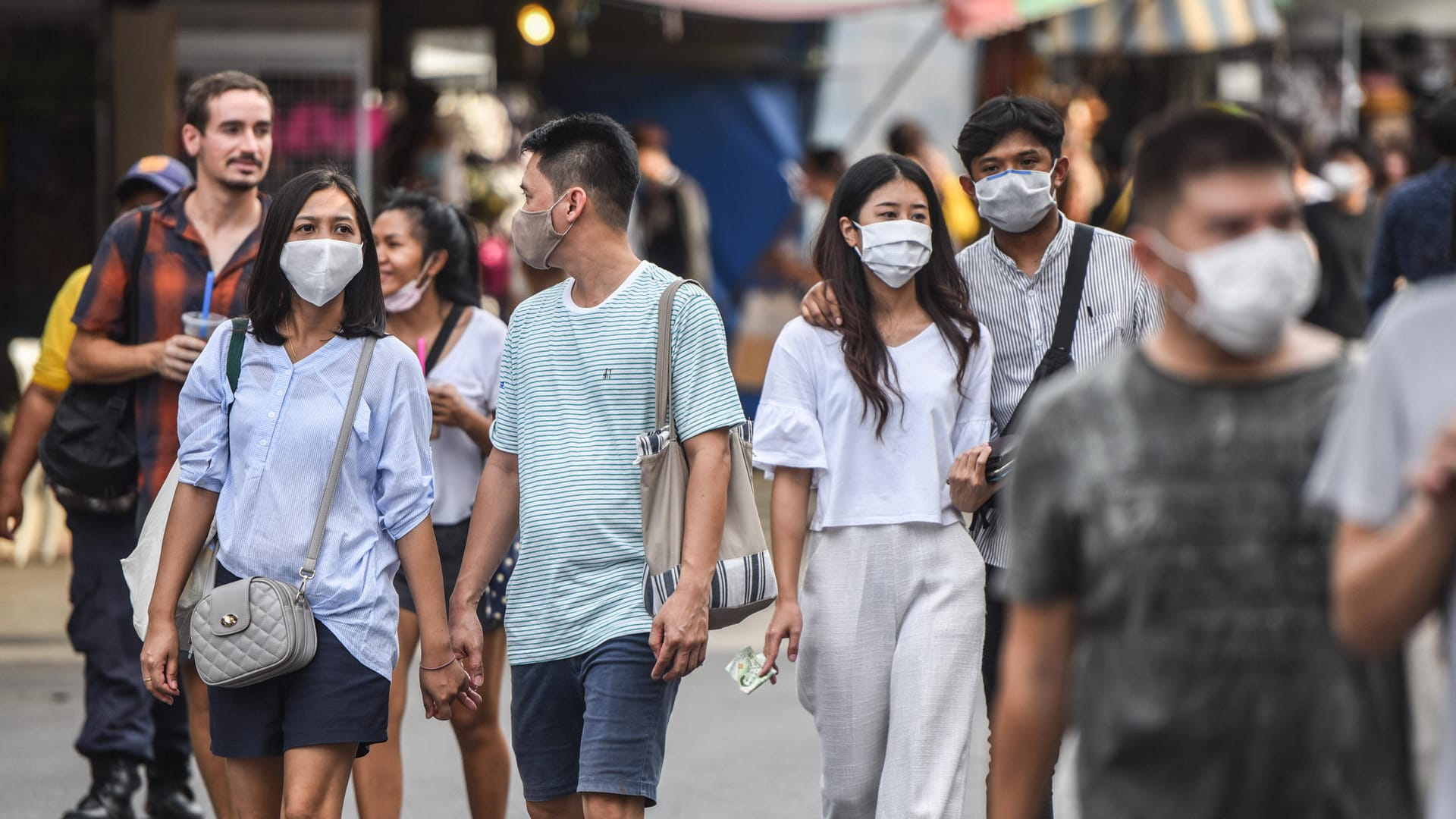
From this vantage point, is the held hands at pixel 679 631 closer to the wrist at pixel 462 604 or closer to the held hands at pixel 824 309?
the wrist at pixel 462 604

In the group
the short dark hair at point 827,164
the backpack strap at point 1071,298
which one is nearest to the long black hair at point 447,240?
the backpack strap at point 1071,298

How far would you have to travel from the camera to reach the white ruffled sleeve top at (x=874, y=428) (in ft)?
14.9

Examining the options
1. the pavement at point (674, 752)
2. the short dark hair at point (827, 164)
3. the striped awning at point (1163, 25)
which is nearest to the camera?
the pavement at point (674, 752)

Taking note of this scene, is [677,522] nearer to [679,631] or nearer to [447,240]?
[679,631]

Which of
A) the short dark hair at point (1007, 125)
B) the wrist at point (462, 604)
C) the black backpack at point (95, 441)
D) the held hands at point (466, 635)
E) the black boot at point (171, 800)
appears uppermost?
the short dark hair at point (1007, 125)

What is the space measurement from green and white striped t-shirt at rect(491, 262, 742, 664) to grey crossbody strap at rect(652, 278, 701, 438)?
16mm

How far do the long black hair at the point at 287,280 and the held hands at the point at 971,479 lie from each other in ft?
4.61

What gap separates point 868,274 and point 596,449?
33.8 inches

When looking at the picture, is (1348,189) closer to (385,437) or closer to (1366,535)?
(385,437)

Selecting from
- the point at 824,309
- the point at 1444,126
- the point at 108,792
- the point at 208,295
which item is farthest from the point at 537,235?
the point at 1444,126

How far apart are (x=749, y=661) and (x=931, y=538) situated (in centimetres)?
52

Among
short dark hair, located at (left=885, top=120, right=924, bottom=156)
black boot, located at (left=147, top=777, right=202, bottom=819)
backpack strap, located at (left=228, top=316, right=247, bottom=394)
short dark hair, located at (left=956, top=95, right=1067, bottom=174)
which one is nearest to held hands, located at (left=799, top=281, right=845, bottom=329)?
short dark hair, located at (left=956, top=95, right=1067, bottom=174)

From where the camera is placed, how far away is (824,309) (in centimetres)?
467

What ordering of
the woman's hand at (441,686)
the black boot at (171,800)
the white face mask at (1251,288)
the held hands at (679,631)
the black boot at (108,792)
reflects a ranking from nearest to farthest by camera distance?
the white face mask at (1251,288)
the held hands at (679,631)
the woman's hand at (441,686)
the black boot at (108,792)
the black boot at (171,800)
